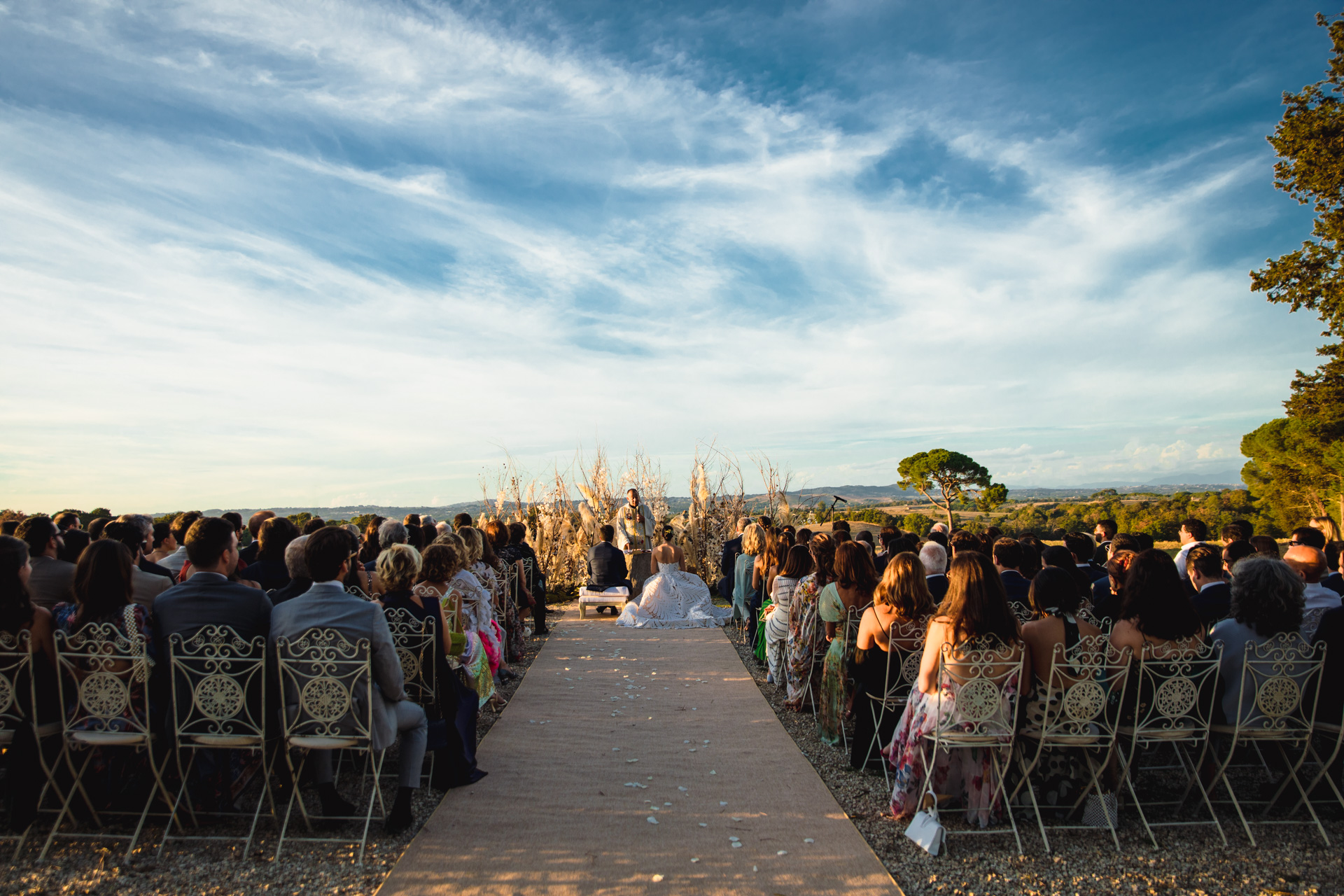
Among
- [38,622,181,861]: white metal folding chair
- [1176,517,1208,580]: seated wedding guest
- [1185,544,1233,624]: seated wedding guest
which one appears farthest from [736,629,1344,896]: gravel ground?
[38,622,181,861]: white metal folding chair

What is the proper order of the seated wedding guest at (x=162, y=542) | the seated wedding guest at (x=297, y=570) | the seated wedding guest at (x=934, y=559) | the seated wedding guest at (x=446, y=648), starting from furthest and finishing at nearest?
the seated wedding guest at (x=162, y=542)
the seated wedding guest at (x=934, y=559)
the seated wedding guest at (x=297, y=570)
the seated wedding guest at (x=446, y=648)

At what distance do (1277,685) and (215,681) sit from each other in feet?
17.7

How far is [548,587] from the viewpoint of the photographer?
14570 mm

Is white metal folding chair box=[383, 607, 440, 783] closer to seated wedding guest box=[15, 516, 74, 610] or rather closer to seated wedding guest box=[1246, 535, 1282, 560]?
seated wedding guest box=[15, 516, 74, 610]

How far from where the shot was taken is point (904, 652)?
461cm

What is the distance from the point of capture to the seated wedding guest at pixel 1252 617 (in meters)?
3.83

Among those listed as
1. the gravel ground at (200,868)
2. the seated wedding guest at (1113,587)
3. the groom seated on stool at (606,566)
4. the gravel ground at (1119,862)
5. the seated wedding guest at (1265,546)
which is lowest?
the gravel ground at (1119,862)

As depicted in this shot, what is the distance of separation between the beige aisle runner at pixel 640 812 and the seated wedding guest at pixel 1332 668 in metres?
2.70

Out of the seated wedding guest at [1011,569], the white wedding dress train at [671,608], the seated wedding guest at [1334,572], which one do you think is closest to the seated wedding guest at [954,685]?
the seated wedding guest at [1011,569]

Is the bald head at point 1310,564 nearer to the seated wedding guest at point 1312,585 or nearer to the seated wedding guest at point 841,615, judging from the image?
the seated wedding guest at point 1312,585

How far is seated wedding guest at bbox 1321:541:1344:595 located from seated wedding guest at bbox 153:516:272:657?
681cm

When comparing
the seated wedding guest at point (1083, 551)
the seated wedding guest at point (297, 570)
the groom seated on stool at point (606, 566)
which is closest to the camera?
the seated wedding guest at point (297, 570)

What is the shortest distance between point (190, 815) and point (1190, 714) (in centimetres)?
541

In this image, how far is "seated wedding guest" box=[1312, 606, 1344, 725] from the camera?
3887 millimetres
